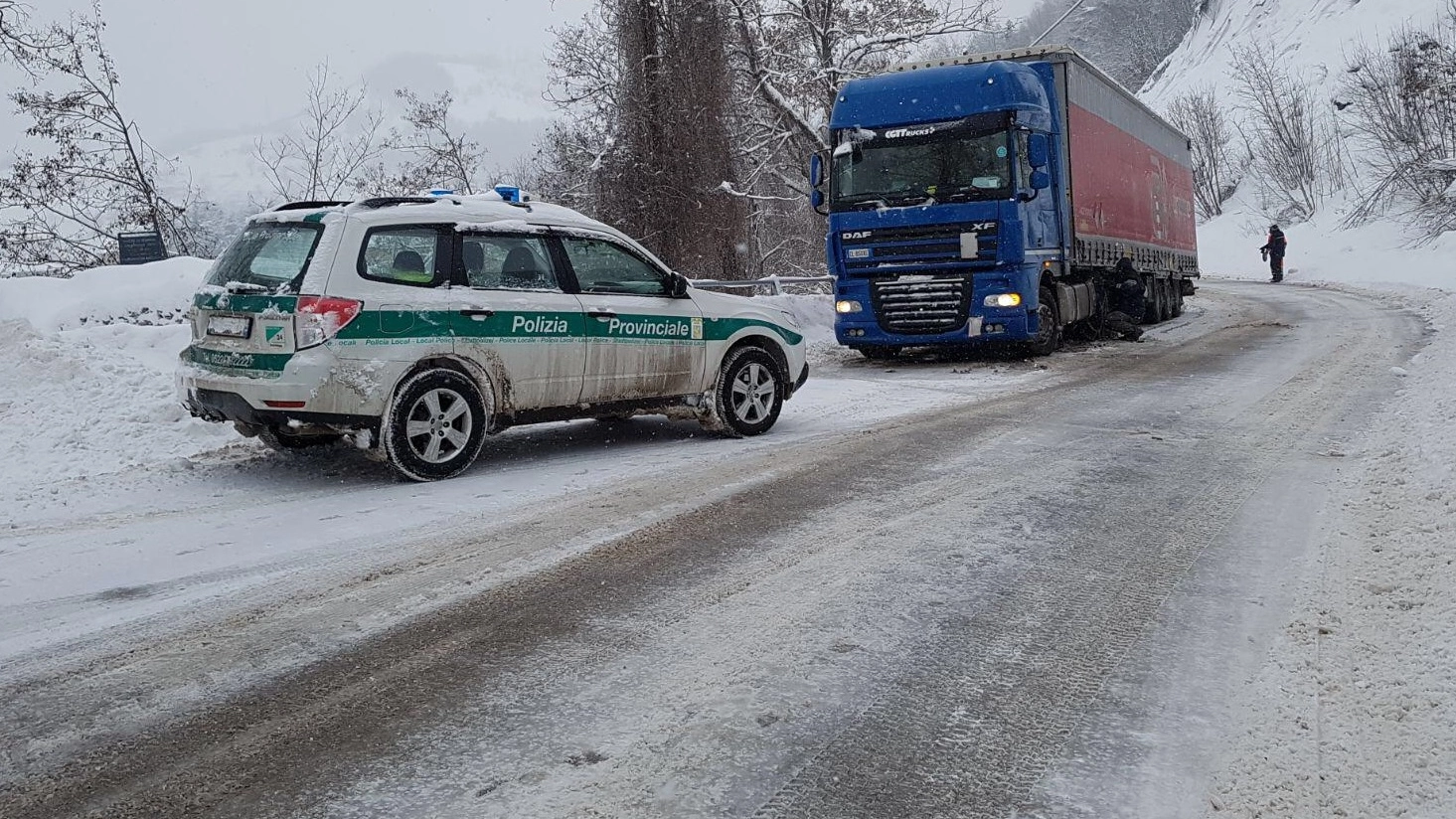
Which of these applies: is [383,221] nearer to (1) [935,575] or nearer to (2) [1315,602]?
(1) [935,575]

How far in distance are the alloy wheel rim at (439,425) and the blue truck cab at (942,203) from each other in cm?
770

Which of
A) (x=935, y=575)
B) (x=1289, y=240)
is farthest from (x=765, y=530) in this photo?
(x=1289, y=240)

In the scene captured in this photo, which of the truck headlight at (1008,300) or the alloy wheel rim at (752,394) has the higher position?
the truck headlight at (1008,300)

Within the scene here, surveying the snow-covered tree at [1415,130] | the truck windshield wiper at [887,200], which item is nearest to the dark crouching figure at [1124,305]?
the truck windshield wiper at [887,200]

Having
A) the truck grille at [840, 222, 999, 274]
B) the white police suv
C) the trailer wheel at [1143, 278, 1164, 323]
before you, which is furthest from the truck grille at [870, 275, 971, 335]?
the trailer wheel at [1143, 278, 1164, 323]

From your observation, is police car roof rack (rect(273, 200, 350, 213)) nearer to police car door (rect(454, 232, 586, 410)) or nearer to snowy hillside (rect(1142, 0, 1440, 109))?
police car door (rect(454, 232, 586, 410))

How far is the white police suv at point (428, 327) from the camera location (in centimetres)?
603

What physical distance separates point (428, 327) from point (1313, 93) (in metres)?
72.5

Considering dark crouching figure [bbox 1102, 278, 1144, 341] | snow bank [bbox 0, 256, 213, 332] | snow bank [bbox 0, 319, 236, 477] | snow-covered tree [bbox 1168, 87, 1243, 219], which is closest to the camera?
snow bank [bbox 0, 319, 236, 477]

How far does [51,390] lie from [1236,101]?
262 feet

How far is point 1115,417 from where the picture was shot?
8.47m

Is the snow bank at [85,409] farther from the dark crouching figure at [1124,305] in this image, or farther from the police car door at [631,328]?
the dark crouching figure at [1124,305]

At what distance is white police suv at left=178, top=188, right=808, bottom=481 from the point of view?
237 inches

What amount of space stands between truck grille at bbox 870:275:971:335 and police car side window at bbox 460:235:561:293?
6968mm
